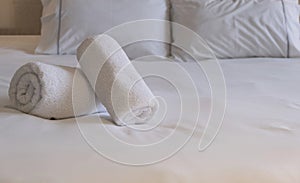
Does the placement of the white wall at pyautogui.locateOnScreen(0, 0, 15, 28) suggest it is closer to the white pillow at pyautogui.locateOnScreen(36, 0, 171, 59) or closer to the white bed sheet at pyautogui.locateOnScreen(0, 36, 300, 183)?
the white pillow at pyautogui.locateOnScreen(36, 0, 171, 59)

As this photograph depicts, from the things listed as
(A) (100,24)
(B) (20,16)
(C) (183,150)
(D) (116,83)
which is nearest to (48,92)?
(D) (116,83)

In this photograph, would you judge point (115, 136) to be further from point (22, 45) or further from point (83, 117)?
point (22, 45)

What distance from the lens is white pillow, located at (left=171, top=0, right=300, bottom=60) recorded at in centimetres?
218

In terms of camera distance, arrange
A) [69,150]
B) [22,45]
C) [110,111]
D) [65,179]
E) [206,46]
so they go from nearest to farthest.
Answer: [65,179] → [69,150] → [110,111] → [206,46] → [22,45]

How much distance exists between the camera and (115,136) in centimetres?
109

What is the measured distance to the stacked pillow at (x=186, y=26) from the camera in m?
2.18

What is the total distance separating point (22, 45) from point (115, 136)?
151cm

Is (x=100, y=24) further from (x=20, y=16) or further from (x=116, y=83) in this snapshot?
(x=116, y=83)

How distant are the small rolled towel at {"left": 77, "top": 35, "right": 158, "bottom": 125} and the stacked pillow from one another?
839 mm

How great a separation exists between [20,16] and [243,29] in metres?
1.44

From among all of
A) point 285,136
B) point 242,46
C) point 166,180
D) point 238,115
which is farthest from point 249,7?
point 166,180

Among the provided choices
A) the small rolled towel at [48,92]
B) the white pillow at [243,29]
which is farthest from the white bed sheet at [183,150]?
the white pillow at [243,29]

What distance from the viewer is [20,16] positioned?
2.79 metres

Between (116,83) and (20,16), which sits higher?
(116,83)
